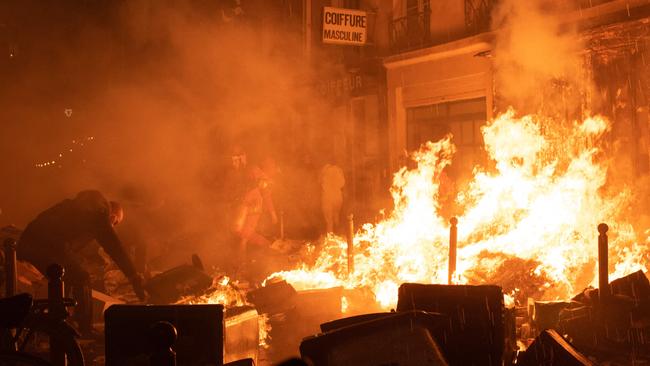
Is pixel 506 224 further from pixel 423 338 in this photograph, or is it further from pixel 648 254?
pixel 423 338

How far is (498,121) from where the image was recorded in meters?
11.7

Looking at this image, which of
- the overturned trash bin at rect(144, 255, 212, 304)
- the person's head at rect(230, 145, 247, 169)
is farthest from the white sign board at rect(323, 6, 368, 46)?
the overturned trash bin at rect(144, 255, 212, 304)

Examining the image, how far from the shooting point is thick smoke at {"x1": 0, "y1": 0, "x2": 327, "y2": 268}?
14.9 m

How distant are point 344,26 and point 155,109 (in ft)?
16.9

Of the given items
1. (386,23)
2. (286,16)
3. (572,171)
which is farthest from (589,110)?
(286,16)

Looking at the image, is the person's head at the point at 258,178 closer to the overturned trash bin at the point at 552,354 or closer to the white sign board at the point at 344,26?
the white sign board at the point at 344,26

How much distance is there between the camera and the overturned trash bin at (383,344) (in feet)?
12.1

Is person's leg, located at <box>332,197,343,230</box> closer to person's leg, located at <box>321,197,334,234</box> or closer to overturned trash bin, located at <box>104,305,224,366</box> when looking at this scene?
person's leg, located at <box>321,197,334,234</box>

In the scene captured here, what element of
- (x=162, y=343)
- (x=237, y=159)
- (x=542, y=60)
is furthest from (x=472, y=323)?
(x=237, y=159)

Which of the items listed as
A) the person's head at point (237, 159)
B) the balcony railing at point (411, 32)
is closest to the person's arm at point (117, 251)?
the person's head at point (237, 159)

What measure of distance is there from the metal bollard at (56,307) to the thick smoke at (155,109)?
8497 millimetres

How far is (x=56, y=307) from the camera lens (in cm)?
481

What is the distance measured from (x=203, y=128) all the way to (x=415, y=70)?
5.82 metres

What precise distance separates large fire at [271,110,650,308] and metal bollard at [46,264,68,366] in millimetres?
3952
